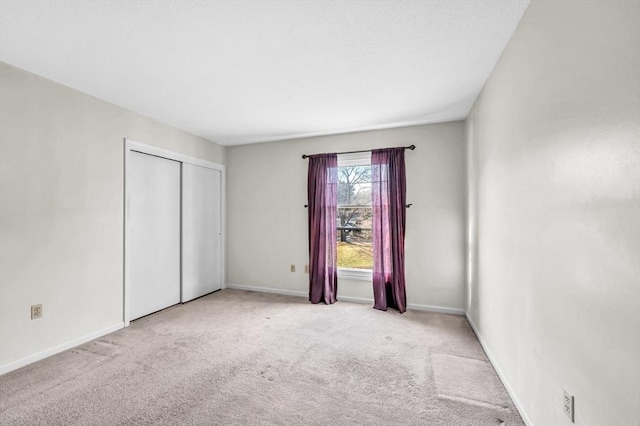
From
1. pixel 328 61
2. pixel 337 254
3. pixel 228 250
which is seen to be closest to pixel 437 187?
pixel 337 254

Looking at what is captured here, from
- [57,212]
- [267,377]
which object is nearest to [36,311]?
[57,212]

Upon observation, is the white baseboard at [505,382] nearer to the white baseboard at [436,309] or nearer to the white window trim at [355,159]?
the white baseboard at [436,309]

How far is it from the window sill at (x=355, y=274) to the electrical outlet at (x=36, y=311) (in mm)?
3148

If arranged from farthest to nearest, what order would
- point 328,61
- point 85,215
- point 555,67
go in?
point 85,215
point 328,61
point 555,67

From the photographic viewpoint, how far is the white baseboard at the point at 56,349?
2290 mm

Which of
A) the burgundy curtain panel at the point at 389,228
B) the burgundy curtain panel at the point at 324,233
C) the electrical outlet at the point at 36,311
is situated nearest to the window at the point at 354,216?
the burgundy curtain panel at the point at 324,233

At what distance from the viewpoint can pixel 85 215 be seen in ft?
9.36

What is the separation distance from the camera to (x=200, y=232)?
14.4 feet

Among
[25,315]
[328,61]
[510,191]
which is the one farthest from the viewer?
[25,315]

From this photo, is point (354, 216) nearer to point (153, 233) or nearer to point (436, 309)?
point (436, 309)

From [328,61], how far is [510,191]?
1596mm

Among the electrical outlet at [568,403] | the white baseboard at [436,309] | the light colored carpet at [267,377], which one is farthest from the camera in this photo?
the white baseboard at [436,309]

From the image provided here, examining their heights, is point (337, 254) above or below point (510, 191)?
below

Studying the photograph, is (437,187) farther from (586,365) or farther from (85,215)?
(85,215)
